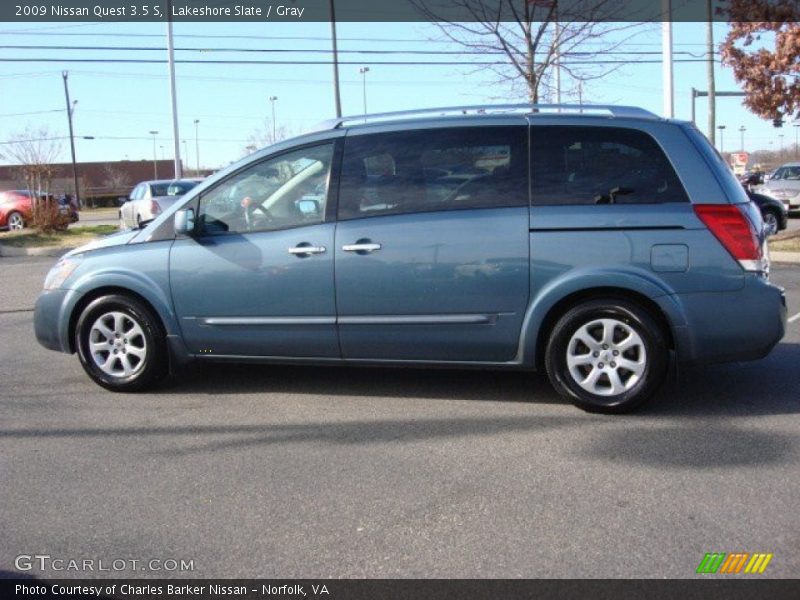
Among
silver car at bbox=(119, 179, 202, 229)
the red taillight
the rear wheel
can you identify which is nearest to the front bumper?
the red taillight

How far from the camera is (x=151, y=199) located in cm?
1956

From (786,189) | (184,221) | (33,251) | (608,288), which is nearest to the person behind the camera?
(608,288)

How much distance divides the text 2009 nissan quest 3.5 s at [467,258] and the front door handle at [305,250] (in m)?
0.02

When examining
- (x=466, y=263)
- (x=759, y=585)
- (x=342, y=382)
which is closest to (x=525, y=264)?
(x=466, y=263)

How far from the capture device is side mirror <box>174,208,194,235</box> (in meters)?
5.70

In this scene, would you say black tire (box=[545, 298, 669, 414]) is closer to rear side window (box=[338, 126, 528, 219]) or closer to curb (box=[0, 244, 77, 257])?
rear side window (box=[338, 126, 528, 219])

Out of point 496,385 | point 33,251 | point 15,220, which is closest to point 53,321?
point 496,385

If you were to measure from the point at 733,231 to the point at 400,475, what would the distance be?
2.59 m

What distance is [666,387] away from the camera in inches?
235

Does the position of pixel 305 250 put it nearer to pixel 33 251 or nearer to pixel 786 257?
pixel 786 257

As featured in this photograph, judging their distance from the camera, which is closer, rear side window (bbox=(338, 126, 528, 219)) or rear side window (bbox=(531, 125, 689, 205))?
rear side window (bbox=(531, 125, 689, 205))

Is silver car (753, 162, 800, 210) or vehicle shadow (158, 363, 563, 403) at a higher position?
silver car (753, 162, 800, 210)

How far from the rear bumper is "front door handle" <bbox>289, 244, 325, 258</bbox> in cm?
233

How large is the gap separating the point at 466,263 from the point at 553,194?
0.72 meters
